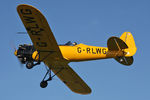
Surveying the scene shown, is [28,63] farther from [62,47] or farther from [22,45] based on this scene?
[62,47]

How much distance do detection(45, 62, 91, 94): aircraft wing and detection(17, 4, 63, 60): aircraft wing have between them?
1.39 meters

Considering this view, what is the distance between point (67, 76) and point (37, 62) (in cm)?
302

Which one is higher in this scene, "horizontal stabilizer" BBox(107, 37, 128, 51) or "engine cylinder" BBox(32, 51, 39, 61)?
"horizontal stabilizer" BBox(107, 37, 128, 51)

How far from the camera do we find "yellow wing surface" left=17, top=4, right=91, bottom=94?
11.8m

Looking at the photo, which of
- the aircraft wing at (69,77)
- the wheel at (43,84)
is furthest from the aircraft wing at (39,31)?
the wheel at (43,84)

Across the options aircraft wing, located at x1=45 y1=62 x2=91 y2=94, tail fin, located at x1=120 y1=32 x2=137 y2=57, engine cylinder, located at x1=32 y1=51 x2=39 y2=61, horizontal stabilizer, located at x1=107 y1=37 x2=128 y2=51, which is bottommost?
aircraft wing, located at x1=45 y1=62 x2=91 y2=94

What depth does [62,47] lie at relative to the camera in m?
14.0

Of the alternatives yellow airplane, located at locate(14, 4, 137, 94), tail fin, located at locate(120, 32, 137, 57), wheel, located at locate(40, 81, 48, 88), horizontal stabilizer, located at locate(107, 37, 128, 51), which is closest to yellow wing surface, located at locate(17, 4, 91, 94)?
yellow airplane, located at locate(14, 4, 137, 94)

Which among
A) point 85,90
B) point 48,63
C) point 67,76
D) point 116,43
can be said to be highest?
point 116,43

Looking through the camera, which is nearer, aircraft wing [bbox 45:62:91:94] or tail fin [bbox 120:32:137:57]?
tail fin [bbox 120:32:137:57]

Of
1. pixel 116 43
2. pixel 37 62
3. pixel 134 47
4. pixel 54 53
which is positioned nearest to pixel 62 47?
pixel 54 53

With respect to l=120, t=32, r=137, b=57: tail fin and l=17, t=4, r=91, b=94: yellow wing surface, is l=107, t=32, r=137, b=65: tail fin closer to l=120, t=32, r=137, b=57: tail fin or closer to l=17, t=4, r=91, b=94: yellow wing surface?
l=120, t=32, r=137, b=57: tail fin

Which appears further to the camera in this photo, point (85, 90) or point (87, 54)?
point (85, 90)

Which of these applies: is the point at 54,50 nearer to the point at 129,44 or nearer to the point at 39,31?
the point at 39,31
